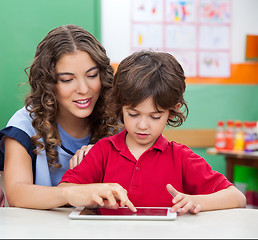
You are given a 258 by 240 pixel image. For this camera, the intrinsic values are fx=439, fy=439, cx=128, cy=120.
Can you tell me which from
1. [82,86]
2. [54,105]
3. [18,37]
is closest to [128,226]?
[82,86]

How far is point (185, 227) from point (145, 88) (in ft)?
1.45

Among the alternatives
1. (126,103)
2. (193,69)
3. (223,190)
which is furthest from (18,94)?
(193,69)

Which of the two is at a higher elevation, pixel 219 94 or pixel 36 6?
pixel 36 6

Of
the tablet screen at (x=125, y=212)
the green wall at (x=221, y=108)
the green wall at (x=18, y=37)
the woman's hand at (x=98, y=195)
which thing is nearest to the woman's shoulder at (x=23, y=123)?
the green wall at (x=18, y=37)

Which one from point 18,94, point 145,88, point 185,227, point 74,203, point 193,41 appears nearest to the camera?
point 185,227

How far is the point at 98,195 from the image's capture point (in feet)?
3.60

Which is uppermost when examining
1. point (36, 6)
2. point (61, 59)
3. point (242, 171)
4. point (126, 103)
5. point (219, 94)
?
point (36, 6)

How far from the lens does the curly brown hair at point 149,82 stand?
1267 mm

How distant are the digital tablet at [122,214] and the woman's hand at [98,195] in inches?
0.6

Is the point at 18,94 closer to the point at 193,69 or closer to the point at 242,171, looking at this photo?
the point at 193,69

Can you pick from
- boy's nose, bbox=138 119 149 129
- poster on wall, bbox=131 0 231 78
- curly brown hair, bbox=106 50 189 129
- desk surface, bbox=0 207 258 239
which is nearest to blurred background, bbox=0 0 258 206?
poster on wall, bbox=131 0 231 78

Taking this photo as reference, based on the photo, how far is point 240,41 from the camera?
452 cm

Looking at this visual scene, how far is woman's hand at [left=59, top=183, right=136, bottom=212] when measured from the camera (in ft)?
3.53

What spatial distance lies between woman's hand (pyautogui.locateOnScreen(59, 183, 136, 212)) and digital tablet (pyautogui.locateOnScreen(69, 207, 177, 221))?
15 mm
